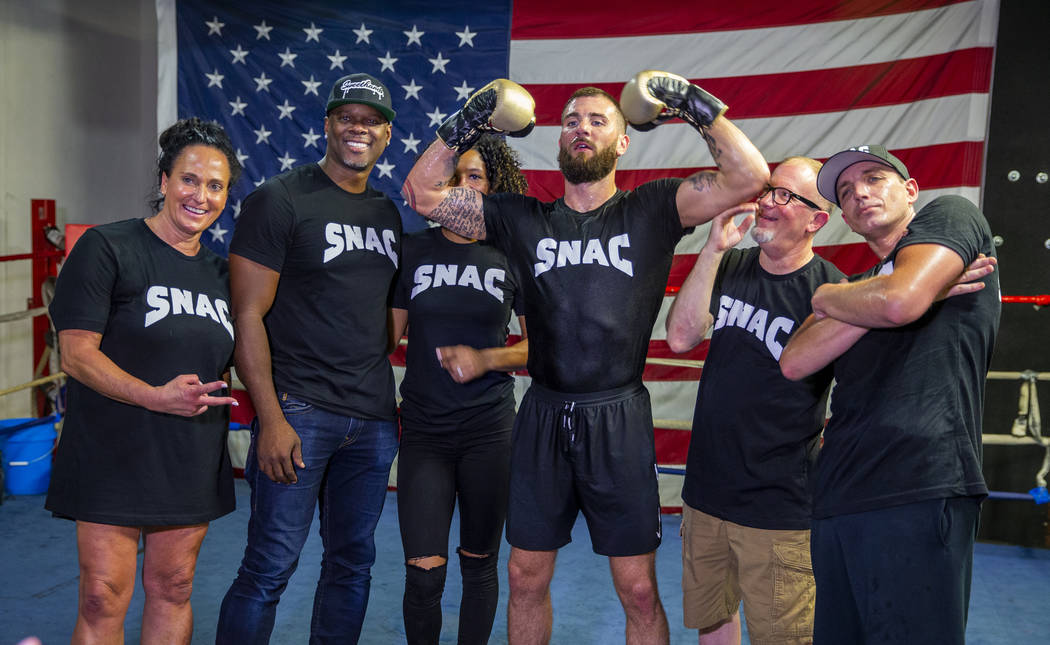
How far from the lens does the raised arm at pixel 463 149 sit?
2260mm

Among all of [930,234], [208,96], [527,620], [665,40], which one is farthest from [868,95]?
[208,96]

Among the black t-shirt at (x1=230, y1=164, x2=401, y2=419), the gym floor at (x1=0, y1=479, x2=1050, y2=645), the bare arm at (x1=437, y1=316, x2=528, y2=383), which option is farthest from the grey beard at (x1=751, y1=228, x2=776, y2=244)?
the gym floor at (x1=0, y1=479, x2=1050, y2=645)

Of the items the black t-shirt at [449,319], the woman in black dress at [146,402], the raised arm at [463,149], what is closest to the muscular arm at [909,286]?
the raised arm at [463,149]

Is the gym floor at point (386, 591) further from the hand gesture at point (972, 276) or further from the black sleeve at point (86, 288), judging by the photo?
the hand gesture at point (972, 276)

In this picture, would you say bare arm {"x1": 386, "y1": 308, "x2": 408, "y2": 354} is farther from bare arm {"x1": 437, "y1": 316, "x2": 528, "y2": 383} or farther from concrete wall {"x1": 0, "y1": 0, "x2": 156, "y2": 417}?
concrete wall {"x1": 0, "y1": 0, "x2": 156, "y2": 417}

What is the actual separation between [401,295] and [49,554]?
2.29 meters

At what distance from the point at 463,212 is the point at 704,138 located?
0.69 meters

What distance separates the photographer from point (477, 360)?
2441mm

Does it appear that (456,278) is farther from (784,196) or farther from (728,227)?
(784,196)

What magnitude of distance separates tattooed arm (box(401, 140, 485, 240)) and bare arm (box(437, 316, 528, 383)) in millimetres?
329

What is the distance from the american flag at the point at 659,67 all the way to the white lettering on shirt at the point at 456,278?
1.99 meters

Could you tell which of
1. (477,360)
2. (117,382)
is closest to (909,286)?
(477,360)

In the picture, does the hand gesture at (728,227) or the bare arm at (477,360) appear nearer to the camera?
the hand gesture at (728,227)

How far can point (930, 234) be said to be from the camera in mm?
1650
